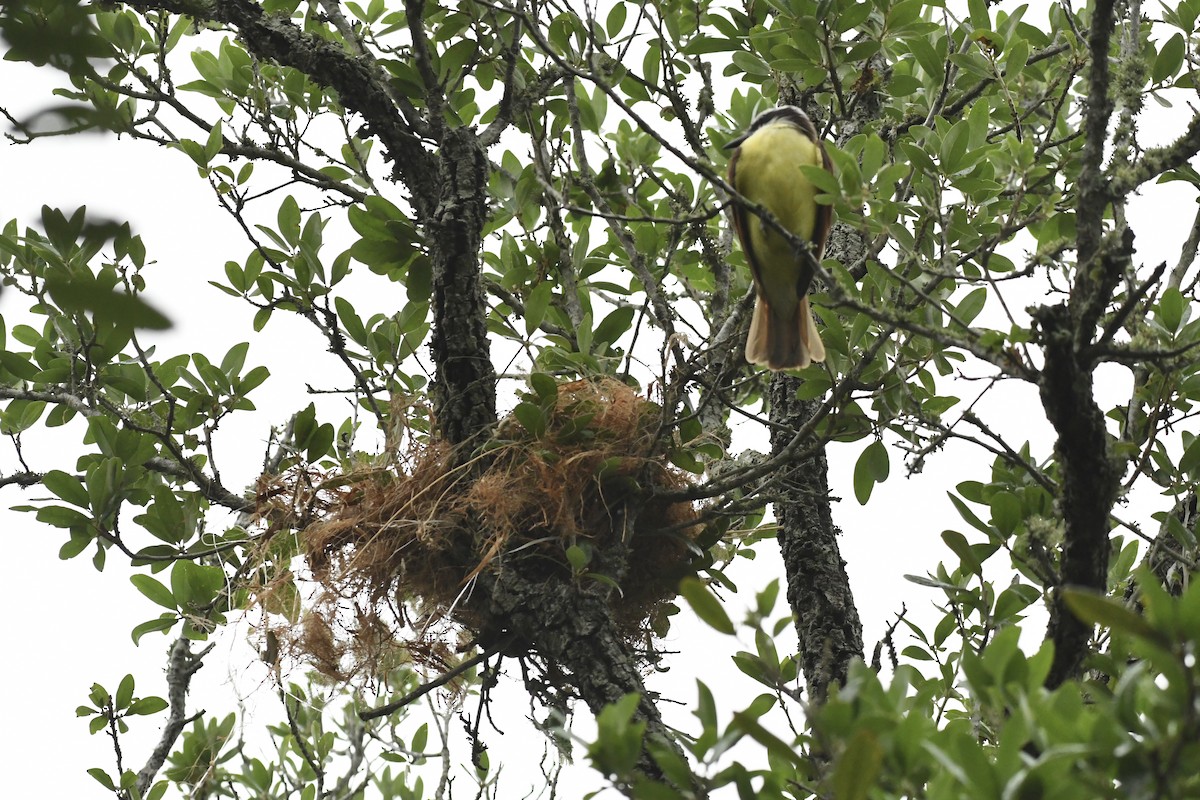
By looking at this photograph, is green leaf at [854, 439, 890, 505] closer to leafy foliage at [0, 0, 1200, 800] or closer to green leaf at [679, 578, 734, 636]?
leafy foliage at [0, 0, 1200, 800]

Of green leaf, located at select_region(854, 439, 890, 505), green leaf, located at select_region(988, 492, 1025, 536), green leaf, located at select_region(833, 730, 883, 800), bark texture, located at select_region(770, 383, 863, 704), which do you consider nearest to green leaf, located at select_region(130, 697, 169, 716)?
bark texture, located at select_region(770, 383, 863, 704)

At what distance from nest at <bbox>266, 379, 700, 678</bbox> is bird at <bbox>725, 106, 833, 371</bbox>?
738 millimetres

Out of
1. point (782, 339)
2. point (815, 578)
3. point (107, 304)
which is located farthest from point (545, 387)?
point (107, 304)

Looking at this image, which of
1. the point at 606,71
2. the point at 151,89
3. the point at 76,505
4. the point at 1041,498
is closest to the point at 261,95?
the point at 151,89

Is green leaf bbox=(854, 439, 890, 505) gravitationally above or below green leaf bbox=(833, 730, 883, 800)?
above

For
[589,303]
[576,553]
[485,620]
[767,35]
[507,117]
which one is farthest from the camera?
[589,303]

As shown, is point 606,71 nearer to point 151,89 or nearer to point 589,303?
point 589,303

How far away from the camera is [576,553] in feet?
10.8

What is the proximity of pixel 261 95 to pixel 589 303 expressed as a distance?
1.59 m

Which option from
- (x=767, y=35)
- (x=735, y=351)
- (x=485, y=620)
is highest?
(x=767, y=35)

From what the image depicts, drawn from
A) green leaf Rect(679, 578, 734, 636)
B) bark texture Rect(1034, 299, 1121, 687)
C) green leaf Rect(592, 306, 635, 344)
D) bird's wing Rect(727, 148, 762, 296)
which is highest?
bird's wing Rect(727, 148, 762, 296)

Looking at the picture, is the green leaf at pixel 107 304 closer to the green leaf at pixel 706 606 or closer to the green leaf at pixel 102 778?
the green leaf at pixel 706 606

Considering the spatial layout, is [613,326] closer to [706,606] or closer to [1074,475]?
[1074,475]

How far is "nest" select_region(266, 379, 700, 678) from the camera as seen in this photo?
11.6 ft
